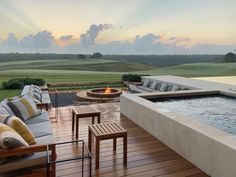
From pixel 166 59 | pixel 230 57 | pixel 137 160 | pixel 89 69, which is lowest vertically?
pixel 137 160

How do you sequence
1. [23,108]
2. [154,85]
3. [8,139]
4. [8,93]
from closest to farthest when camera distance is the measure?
[8,139], [23,108], [154,85], [8,93]

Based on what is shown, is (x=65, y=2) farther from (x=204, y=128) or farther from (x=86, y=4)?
(x=204, y=128)

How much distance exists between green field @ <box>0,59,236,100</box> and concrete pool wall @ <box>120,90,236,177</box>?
306 inches

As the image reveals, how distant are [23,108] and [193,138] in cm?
262

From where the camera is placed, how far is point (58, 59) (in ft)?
40.0

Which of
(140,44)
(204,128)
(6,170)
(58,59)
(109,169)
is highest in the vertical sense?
(140,44)

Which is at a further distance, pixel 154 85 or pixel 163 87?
pixel 154 85

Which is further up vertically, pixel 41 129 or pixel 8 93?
pixel 41 129

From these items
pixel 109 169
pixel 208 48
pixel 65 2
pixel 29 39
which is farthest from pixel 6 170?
pixel 208 48

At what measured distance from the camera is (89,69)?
12992mm

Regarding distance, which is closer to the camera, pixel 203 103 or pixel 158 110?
pixel 158 110

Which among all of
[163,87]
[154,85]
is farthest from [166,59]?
[163,87]

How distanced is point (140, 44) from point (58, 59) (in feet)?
14.7

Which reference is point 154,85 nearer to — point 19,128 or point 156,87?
point 156,87
